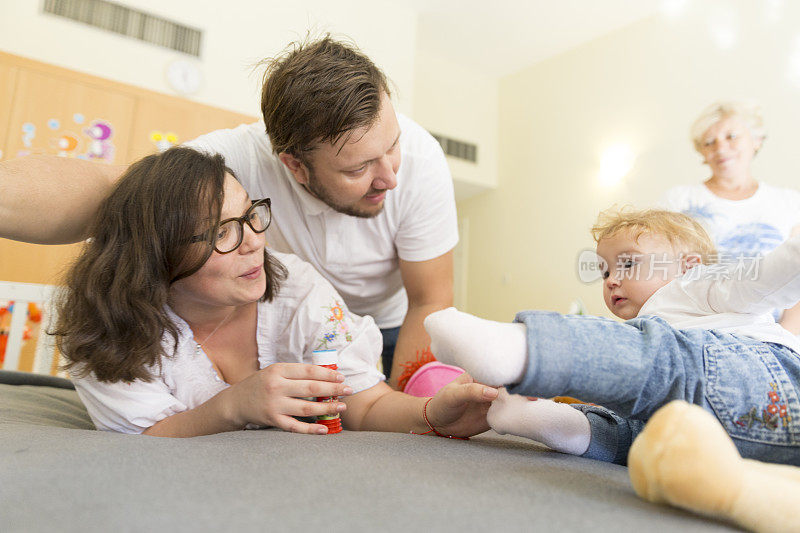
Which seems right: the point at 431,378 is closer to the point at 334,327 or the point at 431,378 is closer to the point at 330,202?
the point at 334,327

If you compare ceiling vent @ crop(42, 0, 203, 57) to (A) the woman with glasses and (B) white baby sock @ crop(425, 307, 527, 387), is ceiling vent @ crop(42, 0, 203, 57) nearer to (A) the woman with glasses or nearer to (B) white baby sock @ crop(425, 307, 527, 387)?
(A) the woman with glasses

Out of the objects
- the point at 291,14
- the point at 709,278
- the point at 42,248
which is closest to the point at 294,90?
the point at 709,278

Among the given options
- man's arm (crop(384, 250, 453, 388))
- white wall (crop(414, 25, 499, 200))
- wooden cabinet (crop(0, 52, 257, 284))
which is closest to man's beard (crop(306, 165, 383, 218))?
man's arm (crop(384, 250, 453, 388))

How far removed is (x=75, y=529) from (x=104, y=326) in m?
0.55

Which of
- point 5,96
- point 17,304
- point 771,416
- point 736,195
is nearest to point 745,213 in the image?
point 736,195

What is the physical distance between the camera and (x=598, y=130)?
4.15 meters

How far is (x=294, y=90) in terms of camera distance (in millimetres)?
1160

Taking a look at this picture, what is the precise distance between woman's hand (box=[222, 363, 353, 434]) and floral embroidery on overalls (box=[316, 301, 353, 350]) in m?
0.14

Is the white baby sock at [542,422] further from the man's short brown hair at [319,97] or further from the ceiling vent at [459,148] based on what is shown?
the ceiling vent at [459,148]

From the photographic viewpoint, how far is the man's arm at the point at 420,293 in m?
1.43

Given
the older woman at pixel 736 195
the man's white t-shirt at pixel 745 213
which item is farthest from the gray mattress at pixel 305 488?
the man's white t-shirt at pixel 745 213

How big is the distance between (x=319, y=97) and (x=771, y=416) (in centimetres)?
94

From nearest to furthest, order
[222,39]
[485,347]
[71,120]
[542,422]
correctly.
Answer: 1. [485,347]
2. [542,422]
3. [71,120]
4. [222,39]

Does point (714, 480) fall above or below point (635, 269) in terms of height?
below
